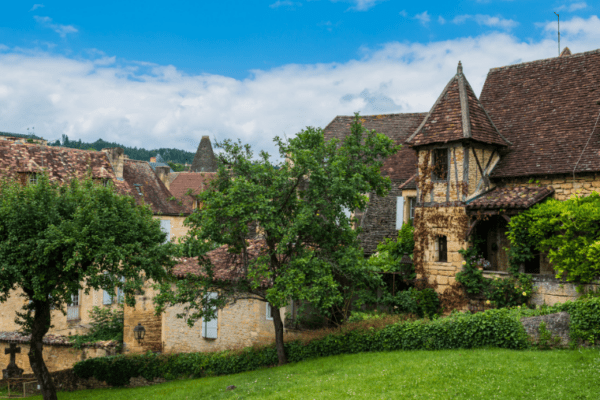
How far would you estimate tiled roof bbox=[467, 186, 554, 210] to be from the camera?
1614 cm

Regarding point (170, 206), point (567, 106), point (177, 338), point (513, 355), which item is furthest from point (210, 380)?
point (170, 206)

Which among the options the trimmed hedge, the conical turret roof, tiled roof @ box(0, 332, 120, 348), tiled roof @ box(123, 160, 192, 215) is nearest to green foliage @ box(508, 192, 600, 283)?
the trimmed hedge

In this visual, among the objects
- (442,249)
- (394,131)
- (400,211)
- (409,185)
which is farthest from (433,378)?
(394,131)

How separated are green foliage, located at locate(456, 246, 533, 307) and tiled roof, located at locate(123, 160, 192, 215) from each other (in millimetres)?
20761

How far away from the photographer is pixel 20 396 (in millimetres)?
19391

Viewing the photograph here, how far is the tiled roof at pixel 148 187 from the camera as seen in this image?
33.2 m

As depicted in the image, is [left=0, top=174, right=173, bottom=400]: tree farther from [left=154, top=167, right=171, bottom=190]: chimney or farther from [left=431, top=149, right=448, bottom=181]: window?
[left=154, top=167, right=171, bottom=190]: chimney

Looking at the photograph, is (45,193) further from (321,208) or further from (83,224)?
(321,208)

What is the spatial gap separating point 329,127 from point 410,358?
48.3 feet

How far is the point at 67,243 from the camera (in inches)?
553

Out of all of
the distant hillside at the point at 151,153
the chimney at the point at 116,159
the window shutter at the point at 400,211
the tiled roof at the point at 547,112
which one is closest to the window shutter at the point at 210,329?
the window shutter at the point at 400,211

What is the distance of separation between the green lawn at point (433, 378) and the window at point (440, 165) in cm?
700

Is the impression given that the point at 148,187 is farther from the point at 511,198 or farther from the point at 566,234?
the point at 566,234

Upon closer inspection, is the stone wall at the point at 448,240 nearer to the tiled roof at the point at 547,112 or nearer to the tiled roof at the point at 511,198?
the tiled roof at the point at 511,198
